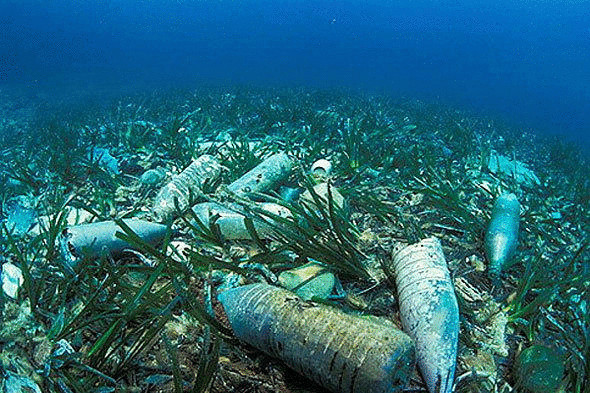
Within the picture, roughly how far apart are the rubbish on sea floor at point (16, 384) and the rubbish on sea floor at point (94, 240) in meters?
0.87

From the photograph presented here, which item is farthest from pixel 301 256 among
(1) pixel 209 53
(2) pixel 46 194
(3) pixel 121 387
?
(1) pixel 209 53

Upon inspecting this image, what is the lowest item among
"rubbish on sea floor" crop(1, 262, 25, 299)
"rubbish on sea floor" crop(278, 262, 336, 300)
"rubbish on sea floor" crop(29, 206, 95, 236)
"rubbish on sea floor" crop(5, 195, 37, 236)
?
"rubbish on sea floor" crop(5, 195, 37, 236)

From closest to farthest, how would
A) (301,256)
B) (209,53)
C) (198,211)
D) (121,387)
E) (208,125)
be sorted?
(121,387) → (301,256) → (198,211) → (208,125) → (209,53)

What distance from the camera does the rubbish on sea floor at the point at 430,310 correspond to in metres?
1.75

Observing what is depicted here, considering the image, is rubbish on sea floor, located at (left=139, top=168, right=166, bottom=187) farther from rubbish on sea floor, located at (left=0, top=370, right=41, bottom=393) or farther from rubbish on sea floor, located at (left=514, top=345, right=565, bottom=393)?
rubbish on sea floor, located at (left=514, top=345, right=565, bottom=393)

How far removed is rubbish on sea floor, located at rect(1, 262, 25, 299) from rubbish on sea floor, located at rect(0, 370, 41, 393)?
82 cm

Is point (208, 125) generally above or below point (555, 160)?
above

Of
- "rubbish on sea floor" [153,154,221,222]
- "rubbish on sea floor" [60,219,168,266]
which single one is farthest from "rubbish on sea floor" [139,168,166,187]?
"rubbish on sea floor" [60,219,168,266]

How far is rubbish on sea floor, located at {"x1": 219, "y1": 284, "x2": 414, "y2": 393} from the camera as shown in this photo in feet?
4.65

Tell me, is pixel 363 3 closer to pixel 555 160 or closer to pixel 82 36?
pixel 82 36

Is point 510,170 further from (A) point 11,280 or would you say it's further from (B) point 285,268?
(A) point 11,280

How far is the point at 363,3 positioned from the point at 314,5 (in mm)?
17856

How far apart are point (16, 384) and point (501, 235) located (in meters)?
3.42

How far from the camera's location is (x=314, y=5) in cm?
12950
